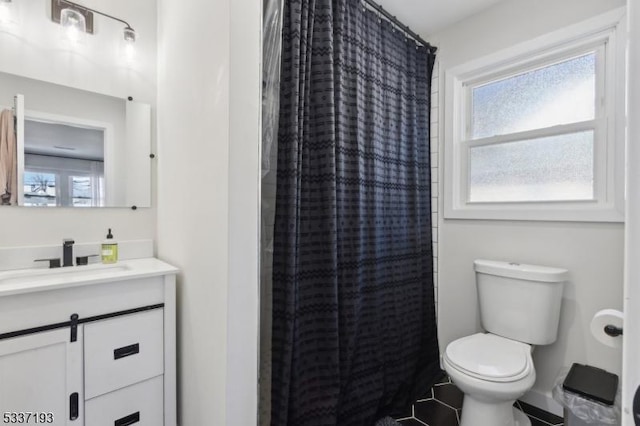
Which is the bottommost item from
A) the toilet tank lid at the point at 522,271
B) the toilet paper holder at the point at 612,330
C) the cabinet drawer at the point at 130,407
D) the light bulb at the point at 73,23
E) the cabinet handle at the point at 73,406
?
the cabinet drawer at the point at 130,407

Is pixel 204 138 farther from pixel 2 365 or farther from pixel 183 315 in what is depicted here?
pixel 2 365

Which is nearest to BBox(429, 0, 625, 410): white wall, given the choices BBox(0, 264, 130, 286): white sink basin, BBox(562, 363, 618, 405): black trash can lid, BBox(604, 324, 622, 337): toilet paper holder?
BBox(562, 363, 618, 405): black trash can lid

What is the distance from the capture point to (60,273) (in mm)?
1347

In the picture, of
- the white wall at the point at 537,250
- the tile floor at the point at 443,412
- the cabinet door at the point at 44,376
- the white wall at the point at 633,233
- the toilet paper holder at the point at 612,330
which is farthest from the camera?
the tile floor at the point at 443,412

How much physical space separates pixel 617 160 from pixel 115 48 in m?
2.63

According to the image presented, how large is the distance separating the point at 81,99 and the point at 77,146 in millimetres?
240

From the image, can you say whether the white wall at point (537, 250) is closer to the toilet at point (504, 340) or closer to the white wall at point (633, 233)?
the toilet at point (504, 340)

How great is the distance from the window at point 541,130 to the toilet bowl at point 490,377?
79 centimetres

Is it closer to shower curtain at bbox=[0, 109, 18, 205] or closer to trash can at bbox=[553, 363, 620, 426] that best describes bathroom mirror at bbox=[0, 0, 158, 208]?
shower curtain at bbox=[0, 109, 18, 205]

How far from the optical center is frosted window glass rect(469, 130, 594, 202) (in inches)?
65.2

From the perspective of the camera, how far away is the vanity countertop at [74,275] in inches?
40.6

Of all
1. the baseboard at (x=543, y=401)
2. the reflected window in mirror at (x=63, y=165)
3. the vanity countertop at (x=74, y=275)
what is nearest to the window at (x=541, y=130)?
the baseboard at (x=543, y=401)

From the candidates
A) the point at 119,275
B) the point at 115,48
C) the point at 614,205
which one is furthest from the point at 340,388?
the point at 115,48

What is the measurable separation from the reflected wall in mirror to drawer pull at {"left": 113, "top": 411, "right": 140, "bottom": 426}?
3.26 feet
